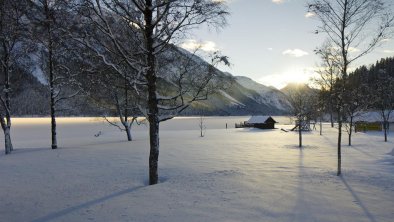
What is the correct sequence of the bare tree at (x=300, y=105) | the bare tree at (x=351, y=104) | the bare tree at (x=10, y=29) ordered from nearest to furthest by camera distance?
the bare tree at (x=10, y=29) < the bare tree at (x=351, y=104) < the bare tree at (x=300, y=105)

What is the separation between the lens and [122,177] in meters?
13.3

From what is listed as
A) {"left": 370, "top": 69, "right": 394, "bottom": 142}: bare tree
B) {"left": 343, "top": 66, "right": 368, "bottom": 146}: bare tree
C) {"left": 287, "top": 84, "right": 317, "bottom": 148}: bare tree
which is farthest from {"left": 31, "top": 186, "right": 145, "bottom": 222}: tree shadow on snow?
{"left": 370, "top": 69, "right": 394, "bottom": 142}: bare tree

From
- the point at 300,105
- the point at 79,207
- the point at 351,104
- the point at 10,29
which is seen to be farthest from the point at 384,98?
the point at 79,207

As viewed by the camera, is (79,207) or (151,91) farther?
(151,91)

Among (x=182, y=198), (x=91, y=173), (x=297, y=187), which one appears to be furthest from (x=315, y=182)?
(x=91, y=173)

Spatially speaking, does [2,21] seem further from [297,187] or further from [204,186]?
[297,187]

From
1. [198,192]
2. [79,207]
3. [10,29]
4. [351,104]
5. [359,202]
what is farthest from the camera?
[351,104]

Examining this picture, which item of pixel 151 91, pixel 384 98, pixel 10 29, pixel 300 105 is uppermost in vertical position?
pixel 10 29

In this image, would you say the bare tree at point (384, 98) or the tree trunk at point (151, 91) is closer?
the tree trunk at point (151, 91)

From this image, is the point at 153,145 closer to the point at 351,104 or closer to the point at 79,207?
the point at 79,207

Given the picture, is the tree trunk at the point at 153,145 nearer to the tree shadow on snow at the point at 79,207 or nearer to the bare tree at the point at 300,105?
the tree shadow on snow at the point at 79,207

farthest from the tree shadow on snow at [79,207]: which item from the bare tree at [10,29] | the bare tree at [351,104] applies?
the bare tree at [10,29]

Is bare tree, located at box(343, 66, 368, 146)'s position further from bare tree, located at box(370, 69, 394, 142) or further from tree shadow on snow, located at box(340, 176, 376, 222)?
tree shadow on snow, located at box(340, 176, 376, 222)

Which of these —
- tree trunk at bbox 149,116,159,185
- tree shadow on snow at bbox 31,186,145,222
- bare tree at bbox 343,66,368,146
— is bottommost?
tree shadow on snow at bbox 31,186,145,222
